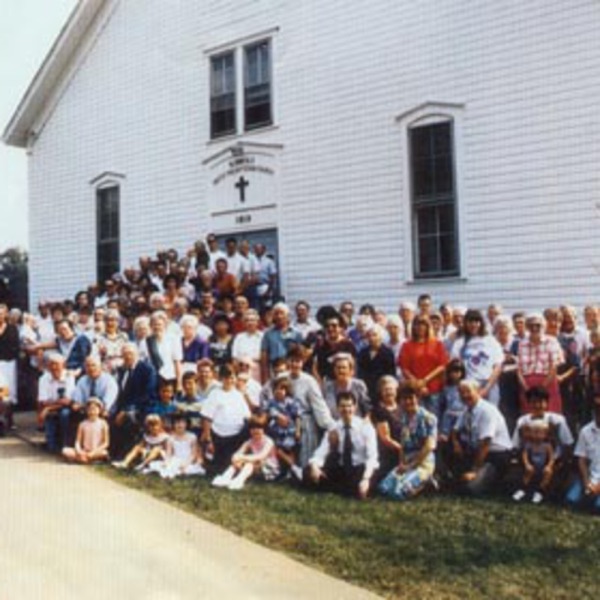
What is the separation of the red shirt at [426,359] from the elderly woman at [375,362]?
0.17 meters

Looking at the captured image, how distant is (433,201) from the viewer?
1294cm

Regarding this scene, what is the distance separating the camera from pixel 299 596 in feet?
17.6

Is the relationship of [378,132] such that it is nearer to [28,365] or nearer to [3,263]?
[28,365]

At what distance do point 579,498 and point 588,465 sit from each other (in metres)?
0.29

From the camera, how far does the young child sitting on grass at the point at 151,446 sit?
30.3 ft

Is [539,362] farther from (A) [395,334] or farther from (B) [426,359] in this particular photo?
(A) [395,334]

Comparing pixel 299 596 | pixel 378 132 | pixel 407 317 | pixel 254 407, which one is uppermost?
pixel 378 132

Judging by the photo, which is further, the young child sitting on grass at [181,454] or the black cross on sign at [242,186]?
the black cross on sign at [242,186]

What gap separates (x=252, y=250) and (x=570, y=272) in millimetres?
5629

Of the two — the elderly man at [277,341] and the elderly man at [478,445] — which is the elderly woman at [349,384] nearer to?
the elderly man at [478,445]

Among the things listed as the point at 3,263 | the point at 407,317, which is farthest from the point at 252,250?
the point at 3,263

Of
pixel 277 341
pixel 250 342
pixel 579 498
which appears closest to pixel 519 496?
pixel 579 498

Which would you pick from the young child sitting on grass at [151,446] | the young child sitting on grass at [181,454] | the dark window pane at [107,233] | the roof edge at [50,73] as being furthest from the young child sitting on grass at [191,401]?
the roof edge at [50,73]

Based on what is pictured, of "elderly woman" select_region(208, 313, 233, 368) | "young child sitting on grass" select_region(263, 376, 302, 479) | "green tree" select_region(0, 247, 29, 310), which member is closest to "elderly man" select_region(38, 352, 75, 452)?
"elderly woman" select_region(208, 313, 233, 368)
